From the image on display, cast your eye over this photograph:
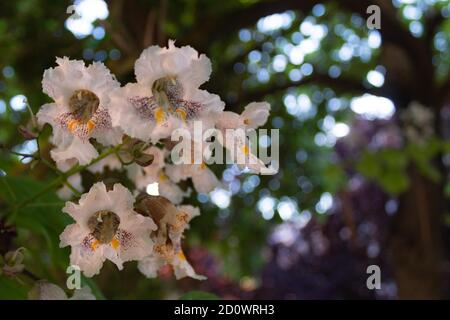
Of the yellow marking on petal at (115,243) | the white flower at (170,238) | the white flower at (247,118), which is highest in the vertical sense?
the white flower at (247,118)

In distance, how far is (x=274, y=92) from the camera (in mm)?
1961

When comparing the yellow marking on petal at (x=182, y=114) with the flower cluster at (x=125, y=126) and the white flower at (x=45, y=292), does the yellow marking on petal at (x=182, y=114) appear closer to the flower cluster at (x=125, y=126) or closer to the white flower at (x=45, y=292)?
the flower cluster at (x=125, y=126)

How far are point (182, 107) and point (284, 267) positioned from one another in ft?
7.17

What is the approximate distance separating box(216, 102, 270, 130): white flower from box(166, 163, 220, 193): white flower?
0.13 feet

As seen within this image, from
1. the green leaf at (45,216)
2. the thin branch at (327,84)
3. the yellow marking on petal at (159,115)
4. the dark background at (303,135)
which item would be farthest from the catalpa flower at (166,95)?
the thin branch at (327,84)

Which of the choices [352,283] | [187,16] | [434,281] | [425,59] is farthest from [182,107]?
[352,283]

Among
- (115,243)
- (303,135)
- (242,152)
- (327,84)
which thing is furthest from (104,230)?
(303,135)

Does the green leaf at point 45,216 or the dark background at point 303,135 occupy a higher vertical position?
the dark background at point 303,135

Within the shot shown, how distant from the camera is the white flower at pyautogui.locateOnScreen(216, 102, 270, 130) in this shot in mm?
518

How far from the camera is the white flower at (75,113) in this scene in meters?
0.49

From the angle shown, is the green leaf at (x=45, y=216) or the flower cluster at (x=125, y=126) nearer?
the flower cluster at (x=125, y=126)

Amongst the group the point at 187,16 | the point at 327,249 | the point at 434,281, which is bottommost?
the point at 434,281

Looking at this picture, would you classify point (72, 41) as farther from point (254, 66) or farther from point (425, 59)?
point (425, 59)

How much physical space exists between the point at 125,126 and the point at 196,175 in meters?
0.11
